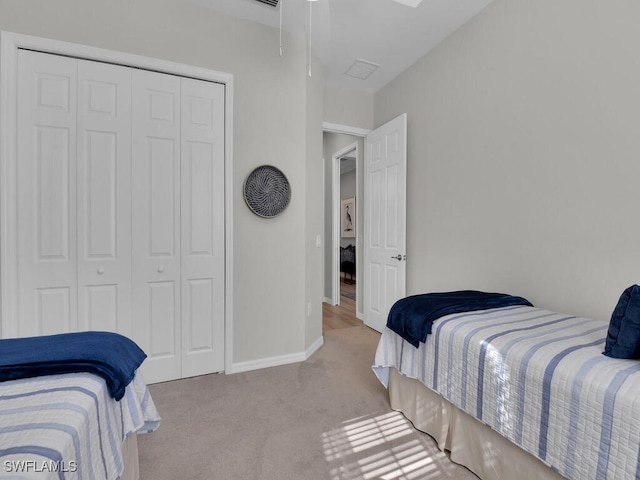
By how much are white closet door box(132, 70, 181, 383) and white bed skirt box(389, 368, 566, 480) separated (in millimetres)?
1720

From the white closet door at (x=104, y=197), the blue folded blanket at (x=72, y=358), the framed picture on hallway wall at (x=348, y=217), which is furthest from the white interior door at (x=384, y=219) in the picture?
the framed picture on hallway wall at (x=348, y=217)

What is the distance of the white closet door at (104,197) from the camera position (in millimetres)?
2188

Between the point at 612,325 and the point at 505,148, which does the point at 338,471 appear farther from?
the point at 505,148

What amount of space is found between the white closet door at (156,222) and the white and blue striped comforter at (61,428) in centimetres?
128

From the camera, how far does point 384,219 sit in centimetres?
354

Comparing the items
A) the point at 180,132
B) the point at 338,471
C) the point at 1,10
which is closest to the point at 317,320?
the point at 338,471

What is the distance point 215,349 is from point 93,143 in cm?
177

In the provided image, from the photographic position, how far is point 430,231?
3.05 meters

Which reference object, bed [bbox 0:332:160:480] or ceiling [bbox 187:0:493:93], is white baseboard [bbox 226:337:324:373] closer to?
bed [bbox 0:332:160:480]

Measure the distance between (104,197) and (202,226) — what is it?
26.9 inches

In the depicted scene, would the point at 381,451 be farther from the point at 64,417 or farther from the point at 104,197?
the point at 104,197

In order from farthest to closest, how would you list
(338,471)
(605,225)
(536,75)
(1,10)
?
(536,75), (1,10), (605,225), (338,471)

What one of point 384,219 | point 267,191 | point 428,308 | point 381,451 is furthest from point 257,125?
point 381,451

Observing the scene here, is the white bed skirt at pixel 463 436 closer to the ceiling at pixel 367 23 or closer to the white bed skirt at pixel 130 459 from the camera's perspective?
the white bed skirt at pixel 130 459
